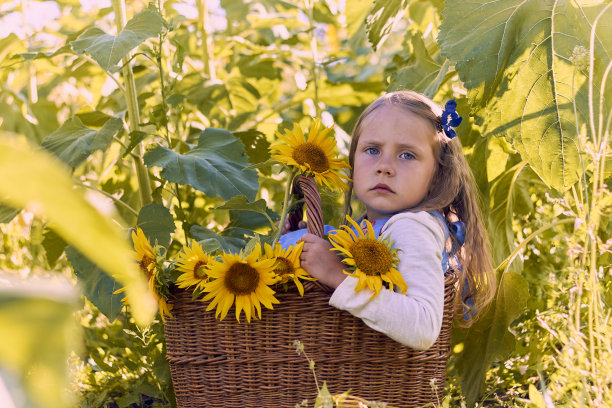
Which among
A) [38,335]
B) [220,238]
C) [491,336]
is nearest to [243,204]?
[220,238]

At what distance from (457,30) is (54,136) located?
88 cm

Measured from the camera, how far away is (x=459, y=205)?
136 centimetres

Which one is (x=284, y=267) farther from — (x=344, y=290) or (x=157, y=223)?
(x=157, y=223)

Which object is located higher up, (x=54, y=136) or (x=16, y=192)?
(x=16, y=192)

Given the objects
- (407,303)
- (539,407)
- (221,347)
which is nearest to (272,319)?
(221,347)

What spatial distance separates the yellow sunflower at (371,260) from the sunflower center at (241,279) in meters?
0.13

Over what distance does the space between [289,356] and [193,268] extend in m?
0.21

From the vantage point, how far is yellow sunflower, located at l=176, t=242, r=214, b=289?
42.2 inches

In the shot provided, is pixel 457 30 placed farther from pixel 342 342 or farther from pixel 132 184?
pixel 132 184

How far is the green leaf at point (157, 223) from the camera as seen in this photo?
138 cm

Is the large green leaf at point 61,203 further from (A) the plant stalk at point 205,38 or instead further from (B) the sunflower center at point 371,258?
(A) the plant stalk at point 205,38

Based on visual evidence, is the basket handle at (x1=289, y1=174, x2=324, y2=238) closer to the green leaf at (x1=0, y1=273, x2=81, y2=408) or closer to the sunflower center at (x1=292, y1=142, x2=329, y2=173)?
the sunflower center at (x1=292, y1=142, x2=329, y2=173)

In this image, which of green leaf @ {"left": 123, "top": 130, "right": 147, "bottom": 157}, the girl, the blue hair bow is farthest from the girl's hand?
green leaf @ {"left": 123, "top": 130, "right": 147, "bottom": 157}

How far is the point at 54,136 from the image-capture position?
1.48 m
